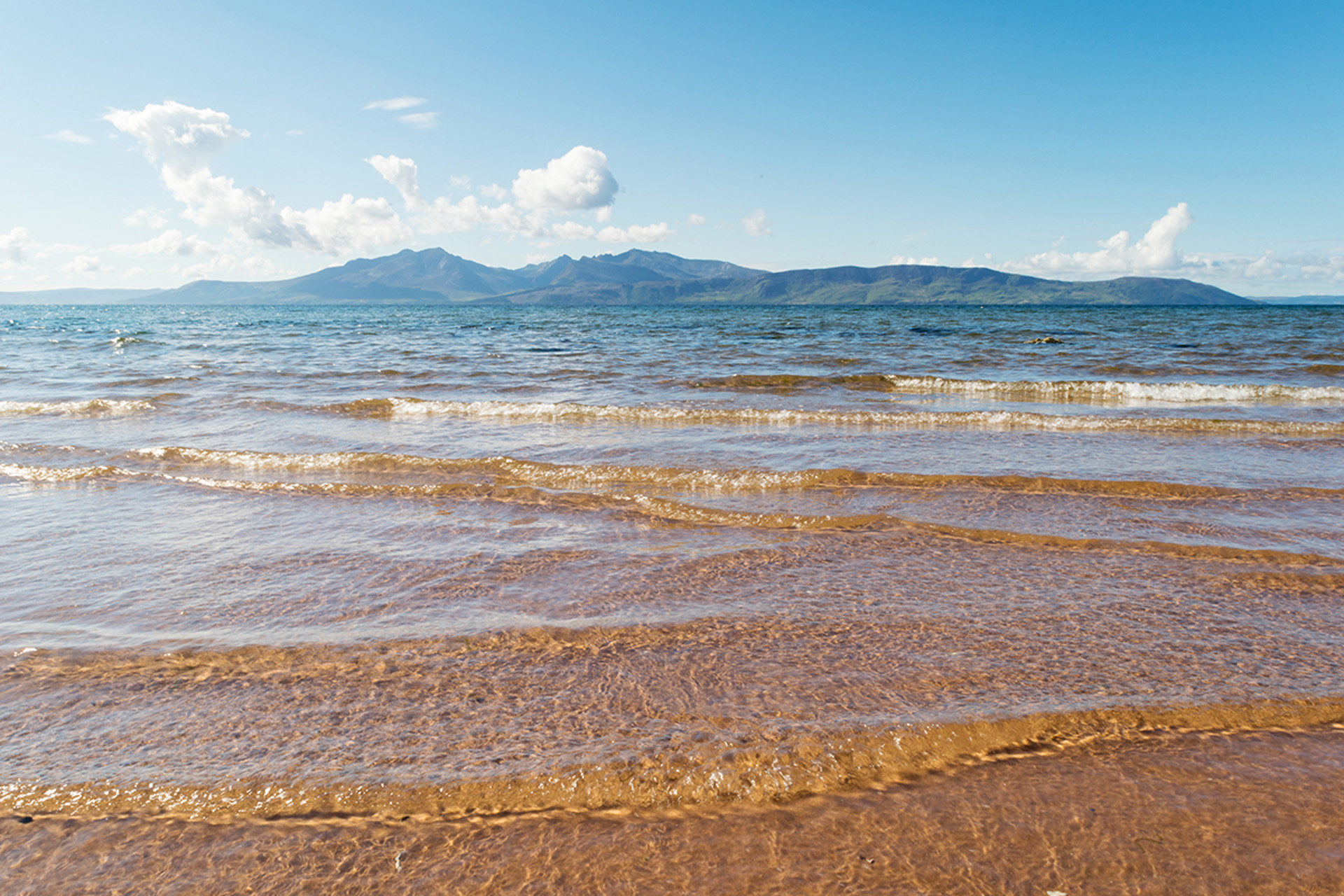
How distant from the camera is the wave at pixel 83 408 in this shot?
14766mm

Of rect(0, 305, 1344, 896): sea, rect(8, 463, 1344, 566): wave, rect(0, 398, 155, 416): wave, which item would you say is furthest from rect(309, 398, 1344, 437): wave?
rect(8, 463, 1344, 566): wave

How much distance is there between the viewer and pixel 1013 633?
15.4ft

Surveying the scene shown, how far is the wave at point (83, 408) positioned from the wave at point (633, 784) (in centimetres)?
1474

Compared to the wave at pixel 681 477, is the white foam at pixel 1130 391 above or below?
above

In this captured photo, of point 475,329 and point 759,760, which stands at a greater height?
point 475,329

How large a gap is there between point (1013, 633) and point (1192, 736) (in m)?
1.20

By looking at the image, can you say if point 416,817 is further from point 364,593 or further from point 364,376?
point 364,376

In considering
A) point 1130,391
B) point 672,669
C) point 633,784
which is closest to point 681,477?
point 672,669

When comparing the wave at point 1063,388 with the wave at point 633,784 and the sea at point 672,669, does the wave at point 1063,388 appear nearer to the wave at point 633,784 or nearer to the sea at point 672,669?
the sea at point 672,669

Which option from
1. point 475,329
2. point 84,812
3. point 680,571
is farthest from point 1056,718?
point 475,329

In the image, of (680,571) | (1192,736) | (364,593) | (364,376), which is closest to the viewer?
(1192,736)

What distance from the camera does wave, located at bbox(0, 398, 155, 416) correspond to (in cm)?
1477

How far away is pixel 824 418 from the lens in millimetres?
14055

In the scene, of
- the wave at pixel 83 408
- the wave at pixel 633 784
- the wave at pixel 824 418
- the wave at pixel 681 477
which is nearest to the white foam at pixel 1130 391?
the wave at pixel 824 418
